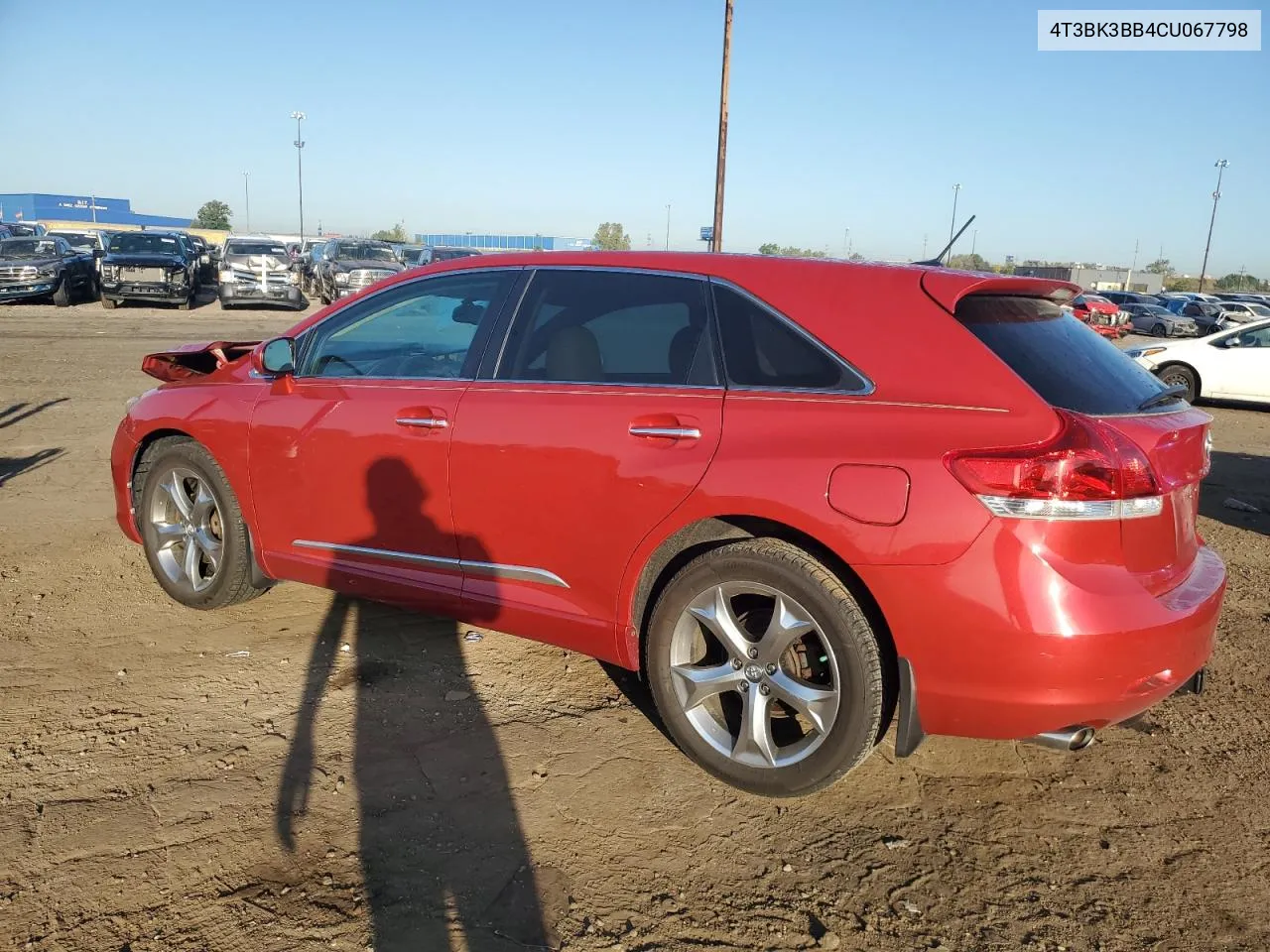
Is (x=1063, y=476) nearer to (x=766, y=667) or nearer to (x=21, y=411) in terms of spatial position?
(x=766, y=667)

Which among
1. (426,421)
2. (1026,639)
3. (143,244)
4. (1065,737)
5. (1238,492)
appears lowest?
(1238,492)

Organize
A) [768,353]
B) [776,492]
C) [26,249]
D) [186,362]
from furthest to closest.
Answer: [26,249]
[186,362]
[768,353]
[776,492]

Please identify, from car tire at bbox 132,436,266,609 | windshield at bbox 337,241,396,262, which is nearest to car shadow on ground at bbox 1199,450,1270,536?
car tire at bbox 132,436,266,609

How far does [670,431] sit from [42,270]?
24287 millimetres

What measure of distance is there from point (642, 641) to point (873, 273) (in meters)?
1.44

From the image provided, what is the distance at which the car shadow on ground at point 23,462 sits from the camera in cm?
696

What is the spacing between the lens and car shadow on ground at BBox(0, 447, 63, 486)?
22.8ft

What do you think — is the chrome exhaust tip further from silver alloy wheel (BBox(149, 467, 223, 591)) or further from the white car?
the white car

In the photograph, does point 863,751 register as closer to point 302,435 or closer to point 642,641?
point 642,641

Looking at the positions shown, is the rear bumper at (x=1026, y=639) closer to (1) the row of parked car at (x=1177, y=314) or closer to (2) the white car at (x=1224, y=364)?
(2) the white car at (x=1224, y=364)

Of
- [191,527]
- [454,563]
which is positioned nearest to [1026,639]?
[454,563]

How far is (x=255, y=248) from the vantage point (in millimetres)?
24859

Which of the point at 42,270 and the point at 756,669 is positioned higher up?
the point at 42,270

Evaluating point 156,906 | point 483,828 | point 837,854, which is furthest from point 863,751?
point 156,906
